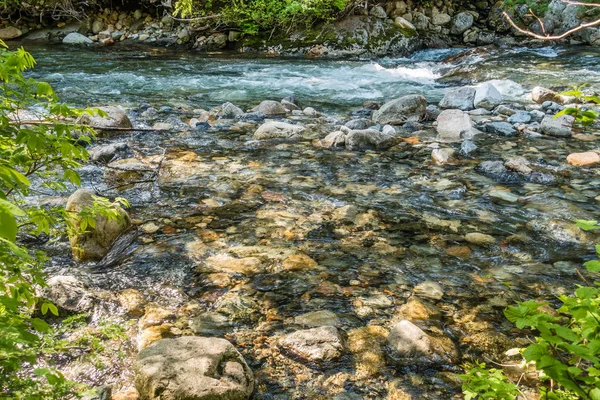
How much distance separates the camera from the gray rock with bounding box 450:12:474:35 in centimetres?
1461

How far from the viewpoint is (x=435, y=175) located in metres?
4.78

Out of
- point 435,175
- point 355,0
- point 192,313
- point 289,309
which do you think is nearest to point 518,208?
point 435,175

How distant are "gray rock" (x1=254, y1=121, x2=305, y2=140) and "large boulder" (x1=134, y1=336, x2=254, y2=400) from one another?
13.3 ft

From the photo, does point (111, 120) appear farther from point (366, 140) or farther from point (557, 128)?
point (557, 128)

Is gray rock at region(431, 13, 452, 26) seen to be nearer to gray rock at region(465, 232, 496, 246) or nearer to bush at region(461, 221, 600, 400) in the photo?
gray rock at region(465, 232, 496, 246)

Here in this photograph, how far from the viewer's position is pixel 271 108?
7.25 meters

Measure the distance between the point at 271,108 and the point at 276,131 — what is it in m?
1.34

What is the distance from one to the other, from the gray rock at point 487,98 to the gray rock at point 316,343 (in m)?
6.17

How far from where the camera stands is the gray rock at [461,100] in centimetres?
758

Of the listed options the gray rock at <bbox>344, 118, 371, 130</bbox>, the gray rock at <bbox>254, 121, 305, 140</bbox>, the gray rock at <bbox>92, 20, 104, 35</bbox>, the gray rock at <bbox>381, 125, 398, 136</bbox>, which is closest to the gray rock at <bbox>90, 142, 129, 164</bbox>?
the gray rock at <bbox>254, 121, 305, 140</bbox>

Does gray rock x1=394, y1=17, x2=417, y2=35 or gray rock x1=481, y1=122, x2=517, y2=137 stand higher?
gray rock x1=394, y1=17, x2=417, y2=35

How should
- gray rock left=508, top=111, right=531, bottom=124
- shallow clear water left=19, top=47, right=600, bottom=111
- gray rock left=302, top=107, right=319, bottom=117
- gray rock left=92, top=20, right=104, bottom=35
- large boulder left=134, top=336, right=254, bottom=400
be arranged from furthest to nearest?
gray rock left=92, top=20, right=104, bottom=35 → shallow clear water left=19, top=47, right=600, bottom=111 → gray rock left=302, top=107, right=319, bottom=117 → gray rock left=508, top=111, right=531, bottom=124 → large boulder left=134, top=336, right=254, bottom=400

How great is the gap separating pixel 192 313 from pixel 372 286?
114 cm

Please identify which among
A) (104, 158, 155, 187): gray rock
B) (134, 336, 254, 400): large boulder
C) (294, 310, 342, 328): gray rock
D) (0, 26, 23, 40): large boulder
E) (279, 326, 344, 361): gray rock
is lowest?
(294, 310, 342, 328): gray rock
